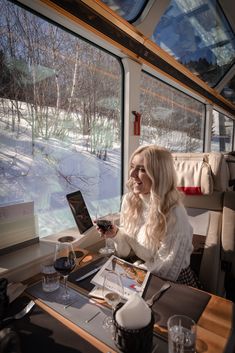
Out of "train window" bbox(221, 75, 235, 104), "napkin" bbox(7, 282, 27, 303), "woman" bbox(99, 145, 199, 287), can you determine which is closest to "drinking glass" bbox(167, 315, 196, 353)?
"woman" bbox(99, 145, 199, 287)

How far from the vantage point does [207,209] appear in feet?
5.50

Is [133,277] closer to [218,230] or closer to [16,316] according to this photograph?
[16,316]

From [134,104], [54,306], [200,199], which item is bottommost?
[54,306]

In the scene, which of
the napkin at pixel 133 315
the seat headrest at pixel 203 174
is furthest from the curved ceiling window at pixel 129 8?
the napkin at pixel 133 315

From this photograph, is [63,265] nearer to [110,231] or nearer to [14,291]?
[14,291]

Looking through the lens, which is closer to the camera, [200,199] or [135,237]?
[135,237]

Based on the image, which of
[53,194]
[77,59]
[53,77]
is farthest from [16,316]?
[77,59]

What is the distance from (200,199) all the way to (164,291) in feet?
2.87

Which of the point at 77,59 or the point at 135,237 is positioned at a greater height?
the point at 77,59

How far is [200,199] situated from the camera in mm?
1701

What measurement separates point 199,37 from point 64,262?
3564 millimetres

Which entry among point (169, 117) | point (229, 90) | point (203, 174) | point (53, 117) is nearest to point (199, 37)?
point (169, 117)

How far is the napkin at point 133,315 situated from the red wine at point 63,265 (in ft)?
1.09

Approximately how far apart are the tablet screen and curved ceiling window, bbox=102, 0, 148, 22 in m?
1.62
